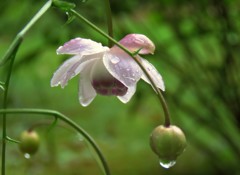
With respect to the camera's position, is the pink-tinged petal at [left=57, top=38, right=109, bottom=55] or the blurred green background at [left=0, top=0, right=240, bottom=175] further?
the blurred green background at [left=0, top=0, right=240, bottom=175]

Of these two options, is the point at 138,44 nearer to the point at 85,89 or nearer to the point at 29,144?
the point at 85,89

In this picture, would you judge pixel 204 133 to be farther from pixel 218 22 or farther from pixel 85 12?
pixel 85 12

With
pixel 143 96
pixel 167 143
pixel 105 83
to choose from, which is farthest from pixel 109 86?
pixel 143 96

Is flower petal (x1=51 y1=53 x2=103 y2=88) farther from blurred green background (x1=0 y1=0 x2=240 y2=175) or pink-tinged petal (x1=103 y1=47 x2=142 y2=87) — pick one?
blurred green background (x1=0 y1=0 x2=240 y2=175)

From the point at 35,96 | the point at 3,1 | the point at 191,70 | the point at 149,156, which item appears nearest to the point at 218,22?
the point at 191,70

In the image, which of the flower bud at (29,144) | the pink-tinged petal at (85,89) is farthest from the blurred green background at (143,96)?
the pink-tinged petal at (85,89)

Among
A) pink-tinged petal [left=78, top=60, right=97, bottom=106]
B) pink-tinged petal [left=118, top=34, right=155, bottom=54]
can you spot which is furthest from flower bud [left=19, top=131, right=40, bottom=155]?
pink-tinged petal [left=118, top=34, right=155, bottom=54]
